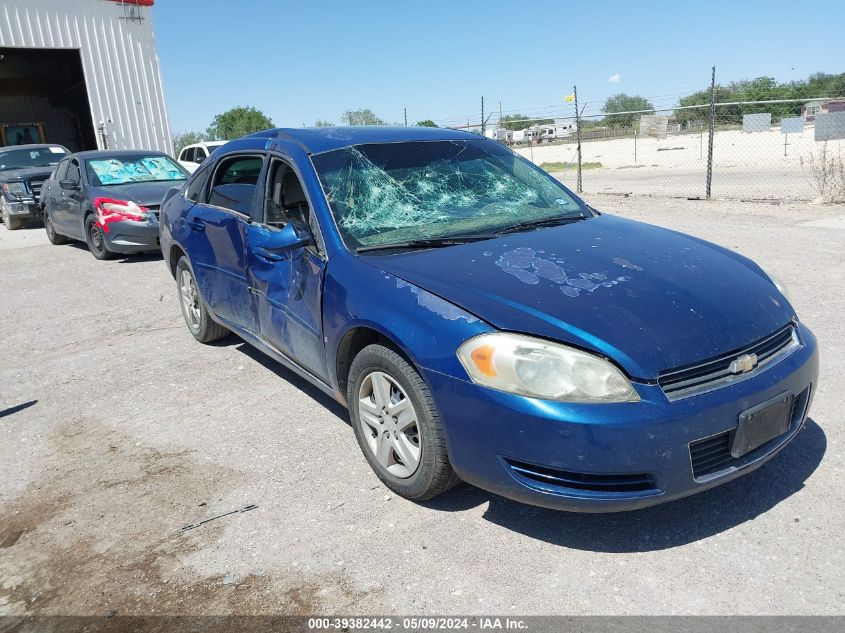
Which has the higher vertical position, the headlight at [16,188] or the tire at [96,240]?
the headlight at [16,188]

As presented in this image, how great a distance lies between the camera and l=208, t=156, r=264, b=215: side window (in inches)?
169

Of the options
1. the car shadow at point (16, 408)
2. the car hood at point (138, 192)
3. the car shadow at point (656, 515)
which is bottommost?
the car shadow at point (656, 515)

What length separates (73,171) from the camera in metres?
10.6

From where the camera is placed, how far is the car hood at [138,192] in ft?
31.2

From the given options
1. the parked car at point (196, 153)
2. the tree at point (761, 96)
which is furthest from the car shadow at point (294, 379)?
the tree at point (761, 96)

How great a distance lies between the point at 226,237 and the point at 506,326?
101 inches

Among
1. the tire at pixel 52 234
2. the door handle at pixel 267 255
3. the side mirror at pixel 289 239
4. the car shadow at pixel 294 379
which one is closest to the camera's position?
the side mirror at pixel 289 239

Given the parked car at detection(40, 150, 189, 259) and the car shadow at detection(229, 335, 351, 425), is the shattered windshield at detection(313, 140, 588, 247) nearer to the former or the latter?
the car shadow at detection(229, 335, 351, 425)

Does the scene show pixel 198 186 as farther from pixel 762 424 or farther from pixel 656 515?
pixel 762 424

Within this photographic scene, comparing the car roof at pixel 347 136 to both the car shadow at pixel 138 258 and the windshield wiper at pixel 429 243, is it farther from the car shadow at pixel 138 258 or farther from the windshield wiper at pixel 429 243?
the car shadow at pixel 138 258

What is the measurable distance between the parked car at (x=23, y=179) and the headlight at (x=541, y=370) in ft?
47.3

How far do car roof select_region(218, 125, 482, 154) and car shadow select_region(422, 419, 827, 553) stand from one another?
2077 millimetres

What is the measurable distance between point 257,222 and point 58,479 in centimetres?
180

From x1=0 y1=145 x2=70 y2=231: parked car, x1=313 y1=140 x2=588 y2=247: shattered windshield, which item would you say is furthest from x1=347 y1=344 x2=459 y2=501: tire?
x1=0 y1=145 x2=70 y2=231: parked car
